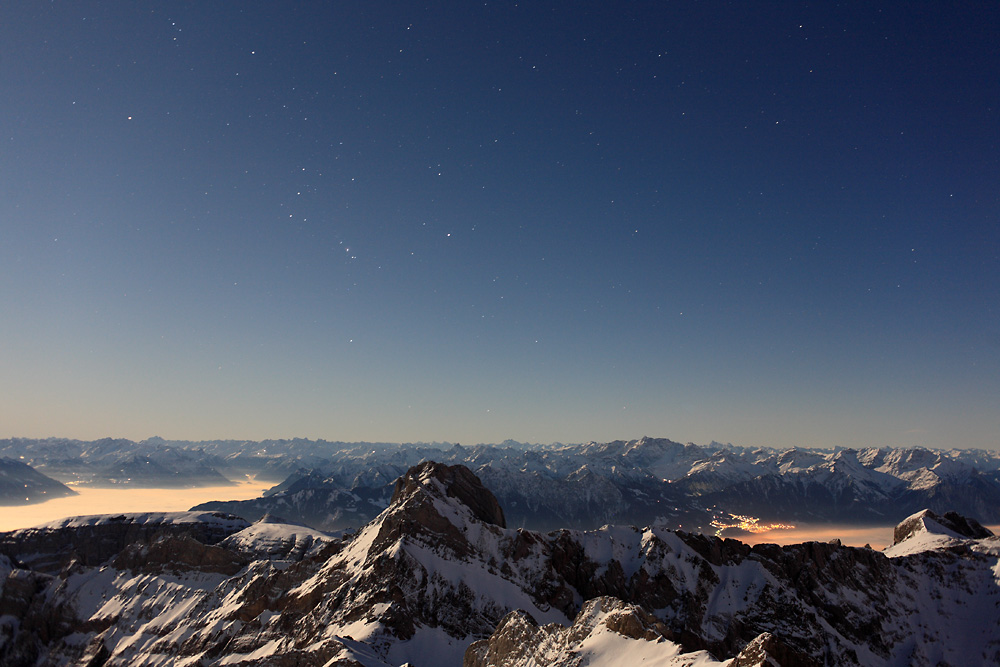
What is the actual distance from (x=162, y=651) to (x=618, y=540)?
146m

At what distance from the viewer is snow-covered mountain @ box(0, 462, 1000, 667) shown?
120m

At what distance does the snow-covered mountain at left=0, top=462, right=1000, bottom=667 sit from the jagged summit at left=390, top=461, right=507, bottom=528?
2.66 ft

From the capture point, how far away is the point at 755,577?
158m

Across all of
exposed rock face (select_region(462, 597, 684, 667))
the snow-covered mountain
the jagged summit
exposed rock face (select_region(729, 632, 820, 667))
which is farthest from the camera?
the jagged summit

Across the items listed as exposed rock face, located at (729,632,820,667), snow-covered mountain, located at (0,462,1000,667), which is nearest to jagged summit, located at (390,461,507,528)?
snow-covered mountain, located at (0,462,1000,667)

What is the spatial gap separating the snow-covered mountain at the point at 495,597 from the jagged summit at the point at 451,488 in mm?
812

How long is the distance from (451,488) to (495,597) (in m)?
44.5

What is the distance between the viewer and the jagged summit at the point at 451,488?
164m

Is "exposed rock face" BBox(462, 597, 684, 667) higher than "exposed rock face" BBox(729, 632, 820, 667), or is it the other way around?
"exposed rock face" BBox(729, 632, 820, 667)

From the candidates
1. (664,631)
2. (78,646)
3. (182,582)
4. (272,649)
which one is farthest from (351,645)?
(78,646)

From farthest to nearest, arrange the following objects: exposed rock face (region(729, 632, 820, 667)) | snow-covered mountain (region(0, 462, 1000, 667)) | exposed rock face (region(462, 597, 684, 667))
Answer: snow-covered mountain (region(0, 462, 1000, 667))
exposed rock face (region(462, 597, 684, 667))
exposed rock face (region(729, 632, 820, 667))

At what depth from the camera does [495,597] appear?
440ft

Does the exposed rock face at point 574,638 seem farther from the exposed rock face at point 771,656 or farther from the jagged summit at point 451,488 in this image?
the jagged summit at point 451,488

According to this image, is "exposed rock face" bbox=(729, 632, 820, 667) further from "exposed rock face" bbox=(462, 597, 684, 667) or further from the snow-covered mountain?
the snow-covered mountain
